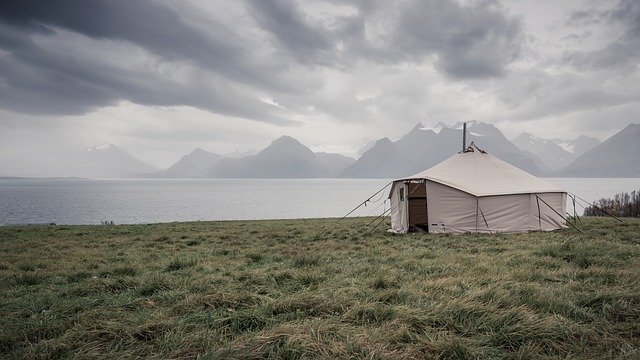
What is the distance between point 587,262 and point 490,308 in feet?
15.9

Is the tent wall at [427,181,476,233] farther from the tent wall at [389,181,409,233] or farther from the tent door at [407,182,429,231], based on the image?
the tent wall at [389,181,409,233]

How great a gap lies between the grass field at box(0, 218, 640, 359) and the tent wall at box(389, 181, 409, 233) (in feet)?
29.0

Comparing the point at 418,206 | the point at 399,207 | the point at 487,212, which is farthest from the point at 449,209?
the point at 399,207

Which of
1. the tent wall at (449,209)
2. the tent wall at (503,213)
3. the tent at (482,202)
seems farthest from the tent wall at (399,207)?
the tent wall at (503,213)

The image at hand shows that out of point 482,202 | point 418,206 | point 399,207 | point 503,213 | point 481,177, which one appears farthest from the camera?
point 418,206

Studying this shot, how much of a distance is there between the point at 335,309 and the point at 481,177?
15130 mm

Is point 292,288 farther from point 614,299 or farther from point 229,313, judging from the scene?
point 614,299

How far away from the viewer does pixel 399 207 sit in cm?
1844

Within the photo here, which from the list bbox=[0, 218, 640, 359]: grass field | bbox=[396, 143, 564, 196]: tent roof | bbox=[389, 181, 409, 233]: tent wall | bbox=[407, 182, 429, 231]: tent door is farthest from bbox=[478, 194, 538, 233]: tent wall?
bbox=[0, 218, 640, 359]: grass field

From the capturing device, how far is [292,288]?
6242mm

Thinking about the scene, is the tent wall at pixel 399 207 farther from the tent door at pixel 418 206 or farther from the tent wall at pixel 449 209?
the tent wall at pixel 449 209

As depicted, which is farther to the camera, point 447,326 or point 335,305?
point 335,305

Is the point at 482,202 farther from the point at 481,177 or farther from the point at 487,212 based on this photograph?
the point at 481,177

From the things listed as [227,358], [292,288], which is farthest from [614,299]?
[227,358]
